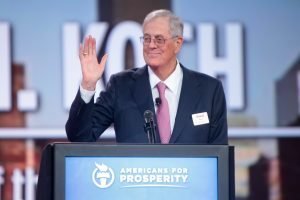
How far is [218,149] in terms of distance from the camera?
1.98 m

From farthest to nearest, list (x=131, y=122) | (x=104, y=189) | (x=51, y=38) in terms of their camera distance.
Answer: (x=51, y=38), (x=131, y=122), (x=104, y=189)

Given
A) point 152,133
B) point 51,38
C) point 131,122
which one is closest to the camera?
point 152,133

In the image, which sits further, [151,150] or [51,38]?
[51,38]

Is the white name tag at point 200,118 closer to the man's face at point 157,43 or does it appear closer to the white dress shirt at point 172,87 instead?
the white dress shirt at point 172,87

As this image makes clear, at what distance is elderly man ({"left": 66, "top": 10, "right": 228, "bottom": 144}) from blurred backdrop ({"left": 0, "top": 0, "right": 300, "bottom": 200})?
1.77 m

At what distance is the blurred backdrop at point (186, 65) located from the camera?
14.3ft

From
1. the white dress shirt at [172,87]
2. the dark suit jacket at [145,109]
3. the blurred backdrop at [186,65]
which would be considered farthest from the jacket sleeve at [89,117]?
the blurred backdrop at [186,65]

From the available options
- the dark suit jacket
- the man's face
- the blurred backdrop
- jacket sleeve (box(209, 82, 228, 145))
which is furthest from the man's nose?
the blurred backdrop

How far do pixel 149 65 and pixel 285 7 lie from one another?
2.19 meters

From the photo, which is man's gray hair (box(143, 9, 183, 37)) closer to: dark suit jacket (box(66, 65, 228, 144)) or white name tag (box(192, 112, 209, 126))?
dark suit jacket (box(66, 65, 228, 144))

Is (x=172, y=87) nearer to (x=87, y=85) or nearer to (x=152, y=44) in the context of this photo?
(x=152, y=44)

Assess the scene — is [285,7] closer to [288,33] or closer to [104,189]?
[288,33]

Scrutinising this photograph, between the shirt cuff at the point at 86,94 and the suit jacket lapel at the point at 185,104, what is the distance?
0.30m

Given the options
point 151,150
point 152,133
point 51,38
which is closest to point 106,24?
point 51,38
